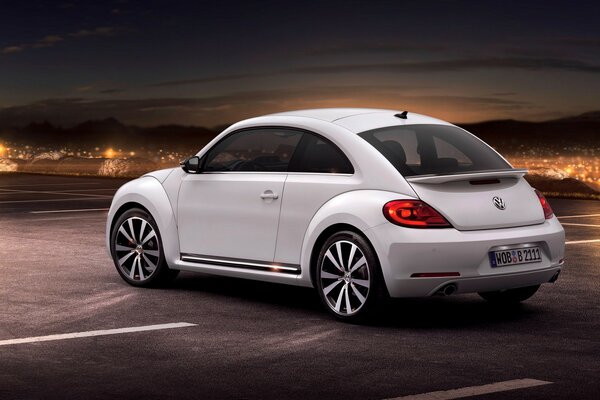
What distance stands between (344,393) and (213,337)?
75.5 inches

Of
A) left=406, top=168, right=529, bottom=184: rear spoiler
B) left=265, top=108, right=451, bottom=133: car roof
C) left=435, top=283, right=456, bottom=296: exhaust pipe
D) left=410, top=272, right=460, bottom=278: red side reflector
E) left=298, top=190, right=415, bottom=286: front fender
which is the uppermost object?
left=265, top=108, right=451, bottom=133: car roof

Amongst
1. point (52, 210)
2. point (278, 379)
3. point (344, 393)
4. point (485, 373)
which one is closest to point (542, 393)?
point (485, 373)

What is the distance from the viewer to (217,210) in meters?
9.60

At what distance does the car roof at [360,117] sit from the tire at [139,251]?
5.27 feet

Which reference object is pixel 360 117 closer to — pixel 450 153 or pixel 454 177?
pixel 450 153

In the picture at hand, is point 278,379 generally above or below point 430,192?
below

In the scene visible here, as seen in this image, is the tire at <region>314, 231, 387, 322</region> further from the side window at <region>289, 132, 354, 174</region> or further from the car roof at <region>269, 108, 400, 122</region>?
the car roof at <region>269, 108, 400, 122</region>

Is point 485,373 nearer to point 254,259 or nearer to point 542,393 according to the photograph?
point 542,393

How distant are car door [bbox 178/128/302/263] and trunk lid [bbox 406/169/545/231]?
1369mm

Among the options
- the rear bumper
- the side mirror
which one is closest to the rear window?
the rear bumper

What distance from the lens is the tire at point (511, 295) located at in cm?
934

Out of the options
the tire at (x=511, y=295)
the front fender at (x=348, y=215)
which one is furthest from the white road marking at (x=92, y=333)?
the tire at (x=511, y=295)

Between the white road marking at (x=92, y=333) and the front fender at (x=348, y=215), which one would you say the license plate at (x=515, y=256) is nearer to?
the front fender at (x=348, y=215)

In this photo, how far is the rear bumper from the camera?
8.11m
